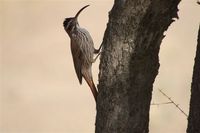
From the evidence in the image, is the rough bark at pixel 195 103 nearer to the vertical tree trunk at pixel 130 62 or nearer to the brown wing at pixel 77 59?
the vertical tree trunk at pixel 130 62

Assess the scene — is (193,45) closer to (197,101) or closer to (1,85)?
(1,85)

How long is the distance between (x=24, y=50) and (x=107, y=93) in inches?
356

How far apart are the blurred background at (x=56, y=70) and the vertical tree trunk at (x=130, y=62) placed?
256 inches

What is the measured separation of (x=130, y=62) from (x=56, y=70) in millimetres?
8389

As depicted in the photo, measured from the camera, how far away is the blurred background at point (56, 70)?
1176 cm

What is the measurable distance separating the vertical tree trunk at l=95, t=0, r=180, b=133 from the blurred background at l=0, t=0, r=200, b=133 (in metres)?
6.50

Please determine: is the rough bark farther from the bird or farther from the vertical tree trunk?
the bird

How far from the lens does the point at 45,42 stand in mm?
14016

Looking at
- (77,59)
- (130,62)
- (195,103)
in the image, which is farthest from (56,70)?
(130,62)

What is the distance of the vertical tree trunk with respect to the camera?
4.70m

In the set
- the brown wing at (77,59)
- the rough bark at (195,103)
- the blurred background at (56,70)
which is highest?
the rough bark at (195,103)

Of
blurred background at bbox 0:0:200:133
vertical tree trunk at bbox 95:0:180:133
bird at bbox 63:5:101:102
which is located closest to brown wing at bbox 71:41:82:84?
bird at bbox 63:5:101:102

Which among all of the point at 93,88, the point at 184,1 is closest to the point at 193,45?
the point at 184,1

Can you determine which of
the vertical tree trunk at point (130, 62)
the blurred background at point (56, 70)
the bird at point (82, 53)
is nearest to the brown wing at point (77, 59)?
the bird at point (82, 53)
